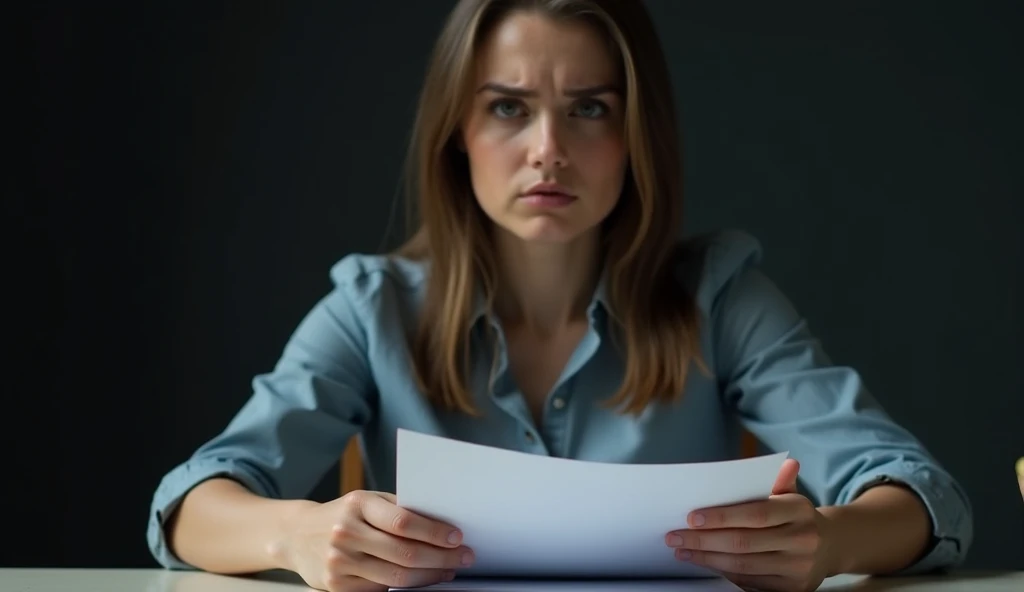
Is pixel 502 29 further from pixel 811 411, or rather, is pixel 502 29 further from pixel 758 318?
pixel 811 411

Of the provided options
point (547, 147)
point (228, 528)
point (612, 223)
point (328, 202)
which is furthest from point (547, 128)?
point (328, 202)

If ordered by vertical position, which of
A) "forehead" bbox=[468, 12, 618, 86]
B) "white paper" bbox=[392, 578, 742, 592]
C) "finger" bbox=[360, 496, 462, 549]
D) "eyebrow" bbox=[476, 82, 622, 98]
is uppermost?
"forehead" bbox=[468, 12, 618, 86]

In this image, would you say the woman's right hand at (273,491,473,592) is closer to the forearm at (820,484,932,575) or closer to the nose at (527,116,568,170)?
the forearm at (820,484,932,575)

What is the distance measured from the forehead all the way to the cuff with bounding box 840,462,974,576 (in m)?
0.53

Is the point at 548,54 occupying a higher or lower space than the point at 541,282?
higher

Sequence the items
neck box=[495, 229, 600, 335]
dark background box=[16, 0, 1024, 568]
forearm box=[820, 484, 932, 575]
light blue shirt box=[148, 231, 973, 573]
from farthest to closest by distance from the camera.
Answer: dark background box=[16, 0, 1024, 568], neck box=[495, 229, 600, 335], light blue shirt box=[148, 231, 973, 573], forearm box=[820, 484, 932, 575]

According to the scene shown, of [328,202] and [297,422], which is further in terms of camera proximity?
[328,202]

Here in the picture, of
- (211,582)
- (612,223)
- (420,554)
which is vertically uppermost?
(612,223)

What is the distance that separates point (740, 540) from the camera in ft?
3.36

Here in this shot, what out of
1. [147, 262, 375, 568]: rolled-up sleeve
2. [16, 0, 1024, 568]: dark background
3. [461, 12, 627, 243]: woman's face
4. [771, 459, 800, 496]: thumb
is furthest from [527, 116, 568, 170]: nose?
[16, 0, 1024, 568]: dark background

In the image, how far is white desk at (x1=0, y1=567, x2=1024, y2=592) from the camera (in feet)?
3.60

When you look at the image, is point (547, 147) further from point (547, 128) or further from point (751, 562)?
point (751, 562)

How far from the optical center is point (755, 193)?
2484 mm

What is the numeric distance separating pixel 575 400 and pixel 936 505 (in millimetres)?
422
